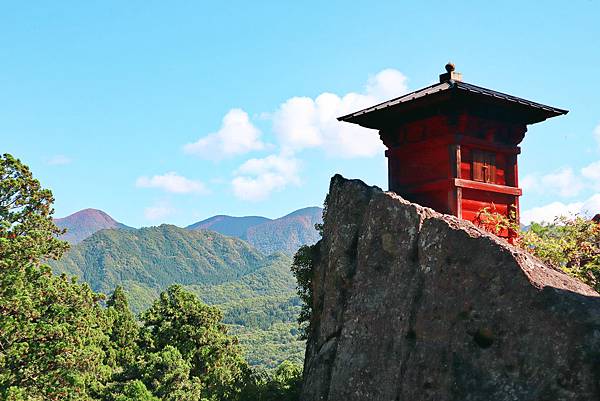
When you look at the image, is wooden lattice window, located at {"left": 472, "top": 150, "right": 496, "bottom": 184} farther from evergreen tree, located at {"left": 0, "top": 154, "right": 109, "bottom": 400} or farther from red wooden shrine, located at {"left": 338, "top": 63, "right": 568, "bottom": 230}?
evergreen tree, located at {"left": 0, "top": 154, "right": 109, "bottom": 400}

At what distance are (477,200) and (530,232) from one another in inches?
98.3

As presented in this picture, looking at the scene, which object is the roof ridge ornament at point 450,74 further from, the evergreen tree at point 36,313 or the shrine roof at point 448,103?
the evergreen tree at point 36,313

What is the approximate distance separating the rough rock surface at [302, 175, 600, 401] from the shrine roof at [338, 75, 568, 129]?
10.8 ft

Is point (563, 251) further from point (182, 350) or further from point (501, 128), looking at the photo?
point (182, 350)

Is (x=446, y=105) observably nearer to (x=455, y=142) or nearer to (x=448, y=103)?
(x=448, y=103)

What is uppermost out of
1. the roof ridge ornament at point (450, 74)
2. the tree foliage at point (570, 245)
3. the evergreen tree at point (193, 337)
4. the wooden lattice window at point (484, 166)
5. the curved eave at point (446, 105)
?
the roof ridge ornament at point (450, 74)

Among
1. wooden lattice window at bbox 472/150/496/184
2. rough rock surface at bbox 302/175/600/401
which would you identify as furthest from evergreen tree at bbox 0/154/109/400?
wooden lattice window at bbox 472/150/496/184

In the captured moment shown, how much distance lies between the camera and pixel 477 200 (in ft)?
56.9

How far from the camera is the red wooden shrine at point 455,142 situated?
16906 mm

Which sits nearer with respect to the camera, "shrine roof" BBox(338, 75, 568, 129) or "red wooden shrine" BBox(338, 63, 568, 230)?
"shrine roof" BBox(338, 75, 568, 129)

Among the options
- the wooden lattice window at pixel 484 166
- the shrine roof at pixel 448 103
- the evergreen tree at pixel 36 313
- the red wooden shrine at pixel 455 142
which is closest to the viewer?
the shrine roof at pixel 448 103

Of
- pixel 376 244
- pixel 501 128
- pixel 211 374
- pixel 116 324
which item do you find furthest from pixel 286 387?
pixel 116 324

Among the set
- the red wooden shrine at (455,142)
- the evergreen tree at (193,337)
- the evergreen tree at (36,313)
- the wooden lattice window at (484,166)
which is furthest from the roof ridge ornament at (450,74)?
the evergreen tree at (193,337)

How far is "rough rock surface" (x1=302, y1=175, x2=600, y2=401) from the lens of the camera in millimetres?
9734
